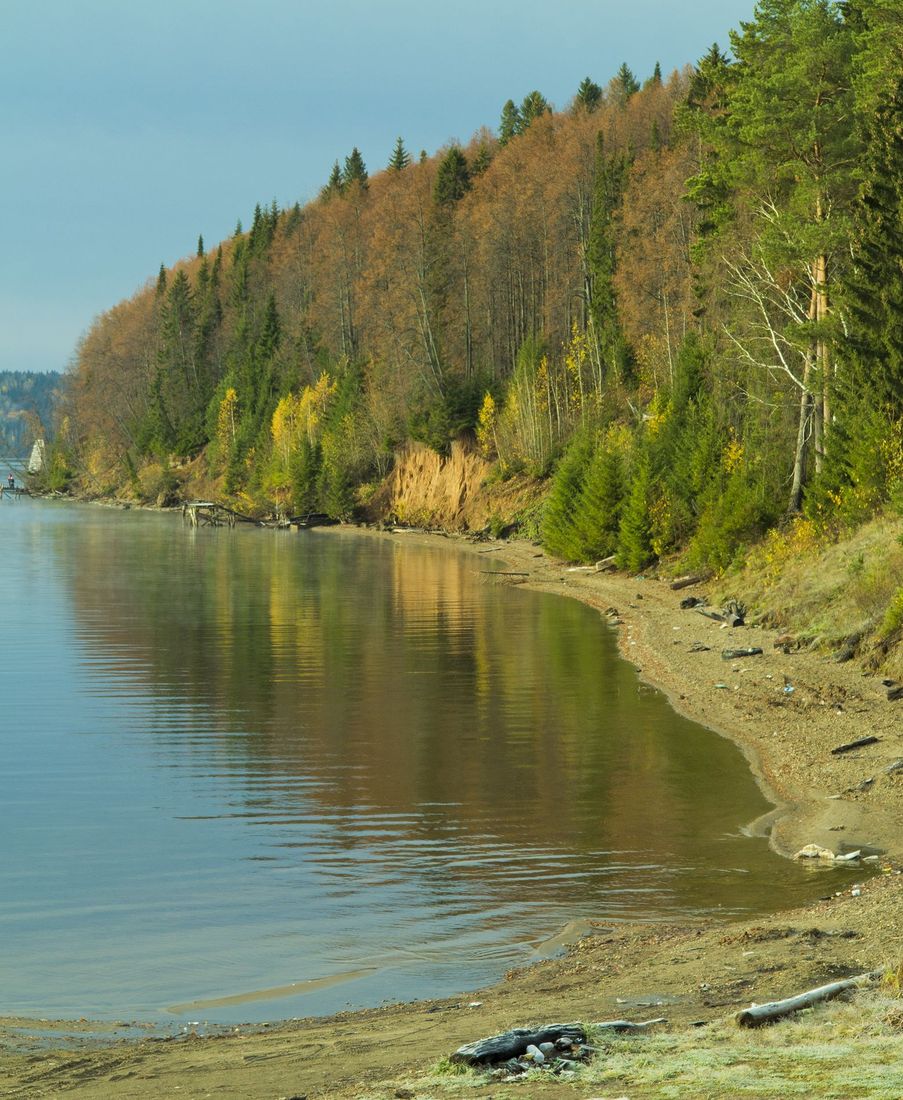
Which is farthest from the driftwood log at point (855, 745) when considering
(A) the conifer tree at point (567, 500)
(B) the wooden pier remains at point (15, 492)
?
(B) the wooden pier remains at point (15, 492)

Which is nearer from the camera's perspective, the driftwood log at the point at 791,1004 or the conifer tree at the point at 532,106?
the driftwood log at the point at 791,1004

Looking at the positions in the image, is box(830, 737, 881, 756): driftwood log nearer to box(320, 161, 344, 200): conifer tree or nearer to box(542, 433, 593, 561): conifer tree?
box(542, 433, 593, 561): conifer tree

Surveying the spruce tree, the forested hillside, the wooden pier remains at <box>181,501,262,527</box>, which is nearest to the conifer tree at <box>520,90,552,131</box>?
the forested hillside

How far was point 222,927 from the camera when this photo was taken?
1357 centimetres

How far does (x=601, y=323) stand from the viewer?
77.1m

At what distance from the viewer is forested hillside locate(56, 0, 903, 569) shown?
121 ft

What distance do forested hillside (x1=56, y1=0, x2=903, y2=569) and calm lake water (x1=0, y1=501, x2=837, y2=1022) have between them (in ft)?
31.3

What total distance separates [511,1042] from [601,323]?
71.4m

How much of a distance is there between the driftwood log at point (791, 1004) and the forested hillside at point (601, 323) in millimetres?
22614

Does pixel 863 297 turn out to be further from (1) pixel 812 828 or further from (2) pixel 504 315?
(2) pixel 504 315

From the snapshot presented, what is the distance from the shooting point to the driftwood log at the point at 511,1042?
7859mm

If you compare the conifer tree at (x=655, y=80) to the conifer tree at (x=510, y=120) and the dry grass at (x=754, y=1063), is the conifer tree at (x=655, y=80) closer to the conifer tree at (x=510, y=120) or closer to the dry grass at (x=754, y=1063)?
the conifer tree at (x=510, y=120)

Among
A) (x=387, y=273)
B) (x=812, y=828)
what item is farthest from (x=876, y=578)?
(x=387, y=273)

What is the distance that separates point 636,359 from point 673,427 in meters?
26.0
